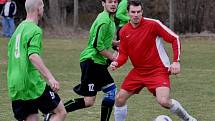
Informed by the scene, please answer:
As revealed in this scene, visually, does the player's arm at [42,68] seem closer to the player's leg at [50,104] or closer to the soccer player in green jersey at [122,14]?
the player's leg at [50,104]

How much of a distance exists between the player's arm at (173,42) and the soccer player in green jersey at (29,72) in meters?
1.69

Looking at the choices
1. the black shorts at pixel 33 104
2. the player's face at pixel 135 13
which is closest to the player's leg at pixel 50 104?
the black shorts at pixel 33 104

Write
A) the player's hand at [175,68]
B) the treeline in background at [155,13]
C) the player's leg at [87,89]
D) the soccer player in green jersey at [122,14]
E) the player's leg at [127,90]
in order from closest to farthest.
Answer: the player's hand at [175,68] < the player's leg at [127,90] < the player's leg at [87,89] < the soccer player in green jersey at [122,14] < the treeline in background at [155,13]

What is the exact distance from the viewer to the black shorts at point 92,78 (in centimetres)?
834

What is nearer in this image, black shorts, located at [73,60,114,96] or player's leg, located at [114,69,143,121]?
player's leg, located at [114,69,143,121]

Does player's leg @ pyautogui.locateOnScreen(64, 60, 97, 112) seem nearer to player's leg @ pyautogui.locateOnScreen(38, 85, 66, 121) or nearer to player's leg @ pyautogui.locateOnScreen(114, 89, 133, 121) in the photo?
player's leg @ pyautogui.locateOnScreen(114, 89, 133, 121)

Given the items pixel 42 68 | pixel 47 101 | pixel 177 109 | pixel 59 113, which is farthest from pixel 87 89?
pixel 42 68

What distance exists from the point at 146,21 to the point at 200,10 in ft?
60.3

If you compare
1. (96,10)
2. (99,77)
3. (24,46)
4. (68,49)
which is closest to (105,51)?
(99,77)

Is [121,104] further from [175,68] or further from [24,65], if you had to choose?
[24,65]

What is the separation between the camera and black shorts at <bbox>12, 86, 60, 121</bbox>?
641 cm

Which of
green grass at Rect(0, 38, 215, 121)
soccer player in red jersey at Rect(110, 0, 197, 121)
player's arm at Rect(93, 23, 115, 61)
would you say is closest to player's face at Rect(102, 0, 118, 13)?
player's arm at Rect(93, 23, 115, 61)

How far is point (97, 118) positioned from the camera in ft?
29.5

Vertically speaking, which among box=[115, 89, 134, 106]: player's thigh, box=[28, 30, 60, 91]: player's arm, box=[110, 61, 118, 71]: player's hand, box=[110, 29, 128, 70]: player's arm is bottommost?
box=[115, 89, 134, 106]: player's thigh
